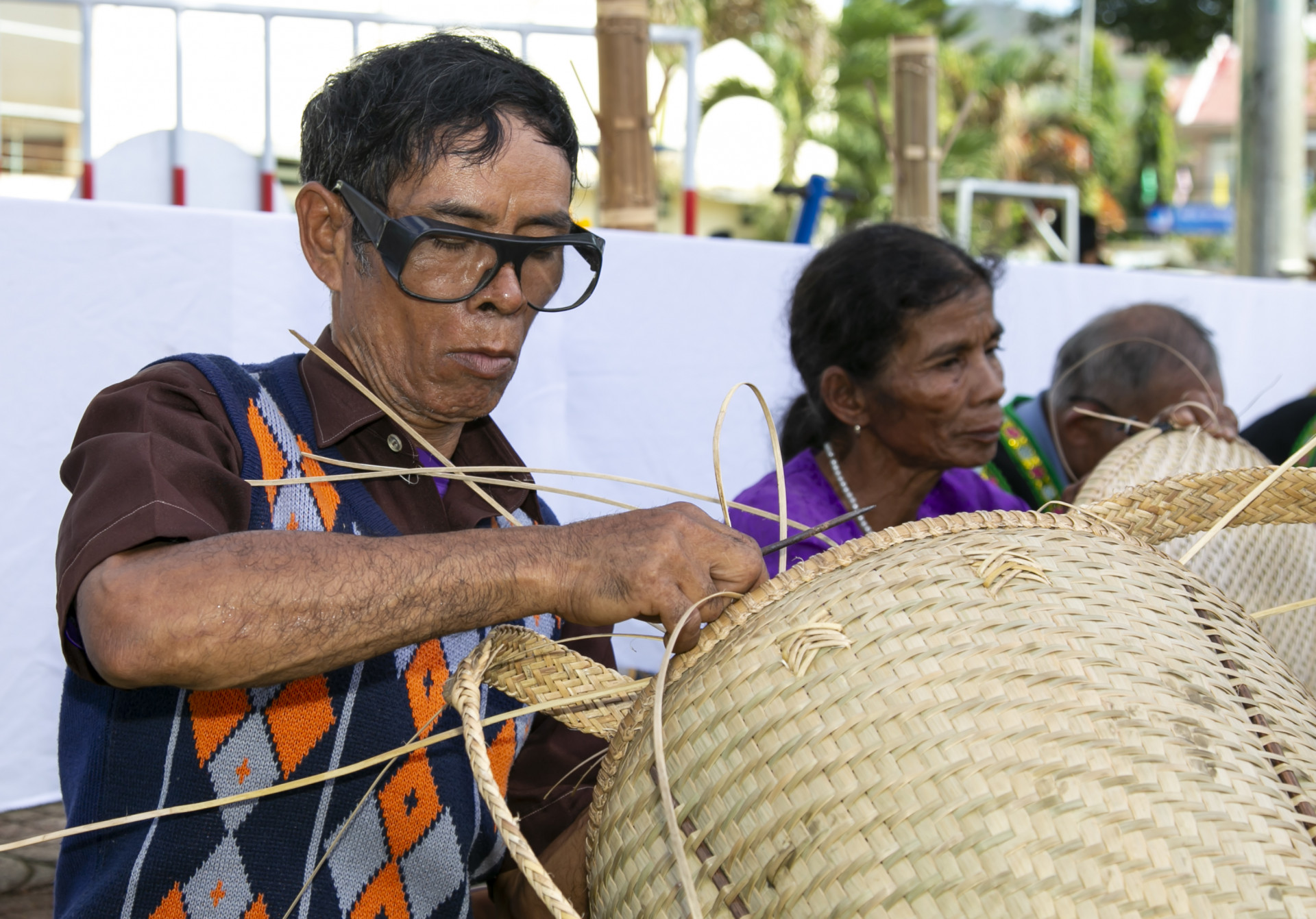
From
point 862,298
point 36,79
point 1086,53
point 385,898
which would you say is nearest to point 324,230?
point 385,898

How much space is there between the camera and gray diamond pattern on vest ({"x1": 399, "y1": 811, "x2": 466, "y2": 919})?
1.35m

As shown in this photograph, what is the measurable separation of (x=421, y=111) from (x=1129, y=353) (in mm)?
2215

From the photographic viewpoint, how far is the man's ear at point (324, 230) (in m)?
1.44

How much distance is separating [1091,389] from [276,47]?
2.44m

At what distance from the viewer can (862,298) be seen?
2381mm

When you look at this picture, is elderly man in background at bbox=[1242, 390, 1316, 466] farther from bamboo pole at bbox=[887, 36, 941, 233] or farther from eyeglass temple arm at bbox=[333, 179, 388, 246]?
eyeglass temple arm at bbox=[333, 179, 388, 246]

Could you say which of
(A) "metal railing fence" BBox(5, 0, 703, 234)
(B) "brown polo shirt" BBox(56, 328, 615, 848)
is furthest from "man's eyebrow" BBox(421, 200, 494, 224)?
(A) "metal railing fence" BBox(5, 0, 703, 234)

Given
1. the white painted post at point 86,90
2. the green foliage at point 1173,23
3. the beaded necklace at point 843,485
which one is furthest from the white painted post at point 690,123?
the green foliage at point 1173,23

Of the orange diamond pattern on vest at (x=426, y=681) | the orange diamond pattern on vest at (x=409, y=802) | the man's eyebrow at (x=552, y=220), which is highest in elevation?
the man's eyebrow at (x=552, y=220)

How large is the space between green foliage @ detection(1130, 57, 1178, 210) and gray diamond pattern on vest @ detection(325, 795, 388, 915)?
30.4 meters

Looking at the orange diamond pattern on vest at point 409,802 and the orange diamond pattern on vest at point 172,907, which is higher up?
the orange diamond pattern on vest at point 409,802

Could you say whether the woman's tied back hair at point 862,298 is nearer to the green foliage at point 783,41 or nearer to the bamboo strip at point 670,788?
the bamboo strip at point 670,788

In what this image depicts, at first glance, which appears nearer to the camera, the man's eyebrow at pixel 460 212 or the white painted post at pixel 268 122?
the man's eyebrow at pixel 460 212

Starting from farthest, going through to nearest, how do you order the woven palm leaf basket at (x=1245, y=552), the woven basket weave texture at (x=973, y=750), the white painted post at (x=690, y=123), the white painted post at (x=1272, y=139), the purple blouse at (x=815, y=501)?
the white painted post at (x=1272, y=139)
the white painted post at (x=690, y=123)
the purple blouse at (x=815, y=501)
the woven palm leaf basket at (x=1245, y=552)
the woven basket weave texture at (x=973, y=750)
